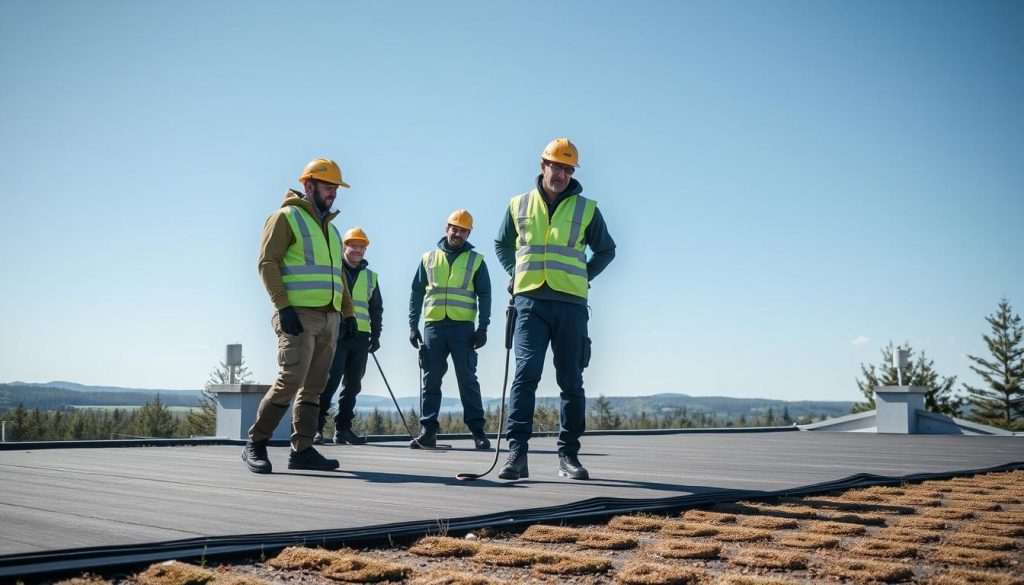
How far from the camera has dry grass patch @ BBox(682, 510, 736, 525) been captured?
11.6 ft

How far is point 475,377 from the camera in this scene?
8680mm

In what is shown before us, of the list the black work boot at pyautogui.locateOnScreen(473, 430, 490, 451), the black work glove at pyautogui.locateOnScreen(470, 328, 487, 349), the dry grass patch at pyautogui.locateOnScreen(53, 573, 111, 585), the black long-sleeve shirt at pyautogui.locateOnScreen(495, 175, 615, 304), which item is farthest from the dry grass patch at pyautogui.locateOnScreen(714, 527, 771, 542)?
the black work boot at pyautogui.locateOnScreen(473, 430, 490, 451)

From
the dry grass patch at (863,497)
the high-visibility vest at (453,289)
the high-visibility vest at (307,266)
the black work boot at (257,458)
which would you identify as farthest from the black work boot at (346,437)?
the dry grass patch at (863,497)

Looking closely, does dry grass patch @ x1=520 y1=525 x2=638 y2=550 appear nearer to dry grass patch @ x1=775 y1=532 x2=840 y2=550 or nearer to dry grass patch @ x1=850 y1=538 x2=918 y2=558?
dry grass patch @ x1=775 y1=532 x2=840 y2=550

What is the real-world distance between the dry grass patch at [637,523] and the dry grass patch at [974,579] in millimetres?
1075

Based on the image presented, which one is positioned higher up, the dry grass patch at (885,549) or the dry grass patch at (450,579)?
the dry grass patch at (885,549)

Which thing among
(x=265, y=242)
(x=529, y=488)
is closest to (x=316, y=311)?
(x=265, y=242)

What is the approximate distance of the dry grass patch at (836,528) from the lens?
3258 millimetres

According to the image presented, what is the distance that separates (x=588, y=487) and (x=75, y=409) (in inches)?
3317

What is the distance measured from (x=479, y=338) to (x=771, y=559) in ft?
18.7

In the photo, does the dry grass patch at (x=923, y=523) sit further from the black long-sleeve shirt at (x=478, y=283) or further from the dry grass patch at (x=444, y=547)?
the black long-sleeve shirt at (x=478, y=283)

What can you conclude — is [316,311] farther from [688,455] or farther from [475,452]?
[688,455]

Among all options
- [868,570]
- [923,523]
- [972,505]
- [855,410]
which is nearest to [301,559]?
[868,570]

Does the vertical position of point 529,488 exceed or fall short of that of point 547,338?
it falls short
